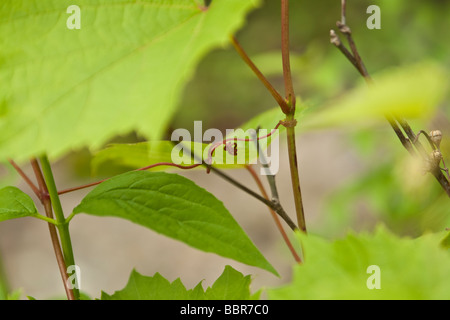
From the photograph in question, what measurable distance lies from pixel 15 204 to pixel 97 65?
0.52 feet

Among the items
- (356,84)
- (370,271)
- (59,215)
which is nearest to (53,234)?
(59,215)

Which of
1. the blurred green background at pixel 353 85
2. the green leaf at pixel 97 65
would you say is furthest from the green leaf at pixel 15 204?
the blurred green background at pixel 353 85

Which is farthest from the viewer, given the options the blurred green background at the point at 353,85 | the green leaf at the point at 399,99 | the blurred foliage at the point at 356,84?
the blurred green background at the point at 353,85

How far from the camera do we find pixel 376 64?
7.50 ft

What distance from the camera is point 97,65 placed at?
29 cm

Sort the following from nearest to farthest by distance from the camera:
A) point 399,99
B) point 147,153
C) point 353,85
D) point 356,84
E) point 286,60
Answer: point 399,99
point 286,60
point 147,153
point 356,84
point 353,85

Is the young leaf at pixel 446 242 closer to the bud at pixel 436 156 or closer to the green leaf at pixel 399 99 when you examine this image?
the bud at pixel 436 156

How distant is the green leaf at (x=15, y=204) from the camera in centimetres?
38

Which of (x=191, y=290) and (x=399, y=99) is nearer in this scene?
(x=399, y=99)

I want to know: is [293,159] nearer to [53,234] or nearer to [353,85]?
[53,234]

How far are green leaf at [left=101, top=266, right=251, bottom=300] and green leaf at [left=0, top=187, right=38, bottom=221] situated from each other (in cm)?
8

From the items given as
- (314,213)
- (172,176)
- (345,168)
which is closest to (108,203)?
(172,176)

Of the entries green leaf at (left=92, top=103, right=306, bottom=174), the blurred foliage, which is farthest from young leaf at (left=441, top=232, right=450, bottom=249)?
green leaf at (left=92, top=103, right=306, bottom=174)

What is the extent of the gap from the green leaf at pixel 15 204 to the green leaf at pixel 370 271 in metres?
0.20
